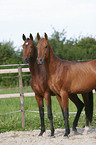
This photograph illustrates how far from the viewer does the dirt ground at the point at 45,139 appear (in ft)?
17.8

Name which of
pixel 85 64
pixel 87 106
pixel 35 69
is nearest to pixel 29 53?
pixel 35 69

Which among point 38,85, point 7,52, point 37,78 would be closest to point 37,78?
point 37,78

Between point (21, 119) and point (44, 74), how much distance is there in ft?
9.50

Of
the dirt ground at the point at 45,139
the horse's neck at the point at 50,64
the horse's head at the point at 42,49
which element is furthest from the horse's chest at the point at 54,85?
the dirt ground at the point at 45,139

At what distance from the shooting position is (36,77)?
19.8 feet

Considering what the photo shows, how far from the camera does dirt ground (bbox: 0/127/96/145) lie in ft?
17.8

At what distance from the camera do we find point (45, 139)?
5777 millimetres

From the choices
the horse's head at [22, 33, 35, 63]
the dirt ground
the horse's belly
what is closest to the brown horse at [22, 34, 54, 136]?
the horse's head at [22, 33, 35, 63]

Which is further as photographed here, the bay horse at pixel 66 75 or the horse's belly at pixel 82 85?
the horse's belly at pixel 82 85

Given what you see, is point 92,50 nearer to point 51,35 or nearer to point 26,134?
point 51,35

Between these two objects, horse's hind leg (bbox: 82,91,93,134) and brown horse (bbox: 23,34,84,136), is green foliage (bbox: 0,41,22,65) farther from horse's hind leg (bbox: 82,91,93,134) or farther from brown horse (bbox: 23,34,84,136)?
horse's hind leg (bbox: 82,91,93,134)

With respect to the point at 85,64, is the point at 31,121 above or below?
below

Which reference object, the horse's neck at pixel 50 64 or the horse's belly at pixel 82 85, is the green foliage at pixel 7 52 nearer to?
the horse's neck at pixel 50 64

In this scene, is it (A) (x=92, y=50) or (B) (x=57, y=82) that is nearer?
(B) (x=57, y=82)
